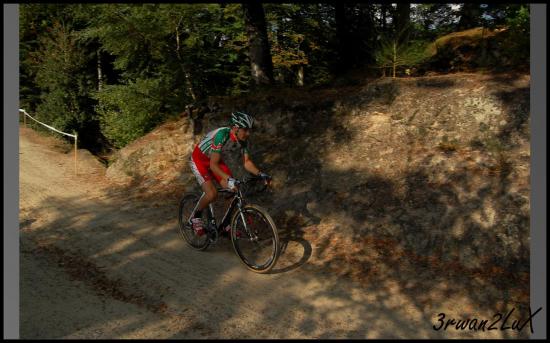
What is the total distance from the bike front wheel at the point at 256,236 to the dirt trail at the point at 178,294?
8.0 inches

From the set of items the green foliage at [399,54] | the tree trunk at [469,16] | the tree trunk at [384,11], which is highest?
the tree trunk at [384,11]

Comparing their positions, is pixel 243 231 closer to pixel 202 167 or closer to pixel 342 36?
pixel 202 167

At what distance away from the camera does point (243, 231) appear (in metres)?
7.12

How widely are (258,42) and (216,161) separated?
6193 mm

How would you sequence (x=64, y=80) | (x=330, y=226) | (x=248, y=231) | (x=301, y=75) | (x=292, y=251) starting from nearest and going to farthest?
(x=248, y=231) < (x=292, y=251) < (x=330, y=226) < (x=301, y=75) < (x=64, y=80)

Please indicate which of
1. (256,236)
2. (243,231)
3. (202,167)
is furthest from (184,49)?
(256,236)

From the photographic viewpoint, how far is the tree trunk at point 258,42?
11.9 metres

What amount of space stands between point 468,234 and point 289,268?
9.35 ft

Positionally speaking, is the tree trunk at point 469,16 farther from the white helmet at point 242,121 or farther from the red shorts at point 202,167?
the red shorts at point 202,167

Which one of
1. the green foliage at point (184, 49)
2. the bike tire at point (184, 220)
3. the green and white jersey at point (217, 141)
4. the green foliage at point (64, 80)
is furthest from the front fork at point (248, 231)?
the green foliage at point (64, 80)

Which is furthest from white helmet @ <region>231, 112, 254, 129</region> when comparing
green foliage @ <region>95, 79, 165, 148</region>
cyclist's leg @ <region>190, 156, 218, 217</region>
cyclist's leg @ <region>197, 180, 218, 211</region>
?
green foliage @ <region>95, 79, 165, 148</region>

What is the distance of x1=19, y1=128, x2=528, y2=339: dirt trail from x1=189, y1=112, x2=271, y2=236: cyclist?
0.97 metres

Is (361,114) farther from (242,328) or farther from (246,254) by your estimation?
(242,328)

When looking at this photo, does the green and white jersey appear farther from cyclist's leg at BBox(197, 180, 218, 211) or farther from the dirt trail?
the dirt trail
